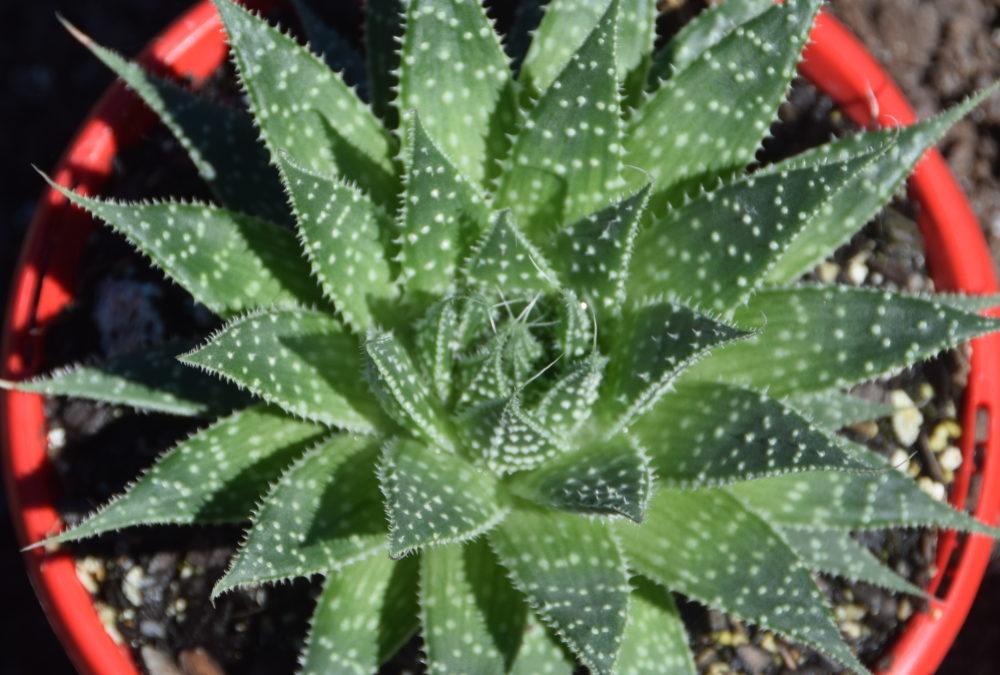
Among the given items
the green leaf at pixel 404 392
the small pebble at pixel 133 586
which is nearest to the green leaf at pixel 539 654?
the green leaf at pixel 404 392

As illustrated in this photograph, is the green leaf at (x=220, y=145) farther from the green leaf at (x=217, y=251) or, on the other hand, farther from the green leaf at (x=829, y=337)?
the green leaf at (x=829, y=337)

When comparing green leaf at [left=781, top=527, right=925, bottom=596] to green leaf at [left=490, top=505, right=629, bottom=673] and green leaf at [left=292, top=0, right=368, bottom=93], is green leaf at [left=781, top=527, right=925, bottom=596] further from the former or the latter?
green leaf at [left=292, top=0, right=368, bottom=93]

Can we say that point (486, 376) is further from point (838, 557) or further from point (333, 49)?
point (333, 49)

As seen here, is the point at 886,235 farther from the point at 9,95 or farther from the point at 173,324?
the point at 9,95

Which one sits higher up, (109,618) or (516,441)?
(516,441)

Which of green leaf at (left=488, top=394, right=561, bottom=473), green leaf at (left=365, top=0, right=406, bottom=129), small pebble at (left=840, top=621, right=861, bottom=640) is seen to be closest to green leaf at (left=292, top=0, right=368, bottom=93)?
green leaf at (left=365, top=0, right=406, bottom=129)

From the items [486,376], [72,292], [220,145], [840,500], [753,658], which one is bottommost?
[753,658]

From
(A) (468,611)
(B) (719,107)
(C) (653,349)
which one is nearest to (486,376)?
(C) (653,349)
